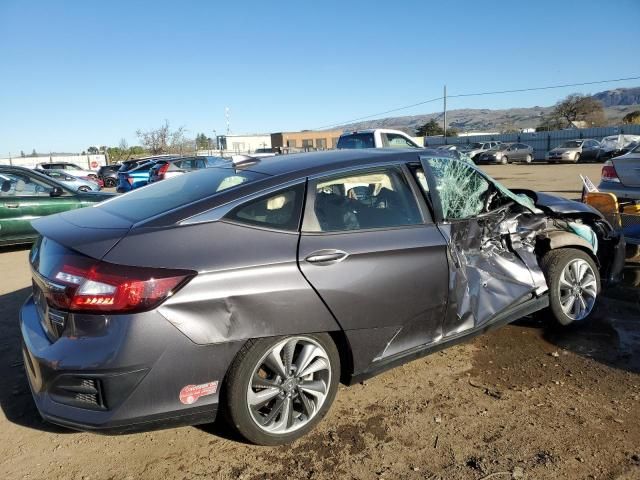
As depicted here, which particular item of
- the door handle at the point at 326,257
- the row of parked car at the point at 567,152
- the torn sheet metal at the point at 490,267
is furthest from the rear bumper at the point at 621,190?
the row of parked car at the point at 567,152

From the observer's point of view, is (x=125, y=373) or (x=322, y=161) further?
(x=322, y=161)

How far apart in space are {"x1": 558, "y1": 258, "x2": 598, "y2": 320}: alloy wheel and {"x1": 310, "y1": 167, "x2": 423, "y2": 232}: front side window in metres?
1.81

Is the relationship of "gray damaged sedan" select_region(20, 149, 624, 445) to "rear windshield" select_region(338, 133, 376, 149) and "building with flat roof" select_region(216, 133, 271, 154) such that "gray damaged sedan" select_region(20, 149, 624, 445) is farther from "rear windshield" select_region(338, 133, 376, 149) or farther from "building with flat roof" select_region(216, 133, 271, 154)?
"building with flat roof" select_region(216, 133, 271, 154)

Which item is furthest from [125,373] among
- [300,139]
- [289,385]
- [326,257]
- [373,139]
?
[300,139]

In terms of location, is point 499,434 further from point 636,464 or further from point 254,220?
point 254,220

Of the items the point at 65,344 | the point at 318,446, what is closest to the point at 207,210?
the point at 65,344

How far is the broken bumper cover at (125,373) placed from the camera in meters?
2.27

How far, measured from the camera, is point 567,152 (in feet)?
103

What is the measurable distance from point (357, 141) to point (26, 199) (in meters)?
6.51

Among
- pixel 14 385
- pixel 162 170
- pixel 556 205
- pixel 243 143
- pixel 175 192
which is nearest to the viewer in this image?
pixel 175 192

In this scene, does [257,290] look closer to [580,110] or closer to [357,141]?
[357,141]

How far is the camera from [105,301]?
2.28 meters

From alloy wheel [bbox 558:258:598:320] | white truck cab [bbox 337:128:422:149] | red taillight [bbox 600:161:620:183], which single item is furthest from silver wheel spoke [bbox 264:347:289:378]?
white truck cab [bbox 337:128:422:149]

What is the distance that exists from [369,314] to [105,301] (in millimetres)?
1404
